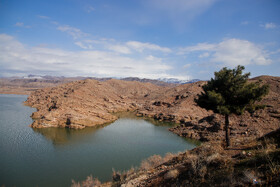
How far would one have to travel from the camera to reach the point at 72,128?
36812 mm

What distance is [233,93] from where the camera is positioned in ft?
36.7

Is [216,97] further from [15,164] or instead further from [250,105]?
[15,164]

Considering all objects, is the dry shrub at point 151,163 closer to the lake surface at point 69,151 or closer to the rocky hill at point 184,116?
the lake surface at point 69,151

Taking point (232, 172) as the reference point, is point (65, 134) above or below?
below

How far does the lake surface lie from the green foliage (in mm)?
13236

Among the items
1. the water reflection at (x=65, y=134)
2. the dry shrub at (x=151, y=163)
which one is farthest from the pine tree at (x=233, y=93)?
the water reflection at (x=65, y=134)

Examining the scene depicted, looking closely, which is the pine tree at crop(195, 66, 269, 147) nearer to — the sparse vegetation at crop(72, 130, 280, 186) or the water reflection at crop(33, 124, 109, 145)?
the sparse vegetation at crop(72, 130, 280, 186)

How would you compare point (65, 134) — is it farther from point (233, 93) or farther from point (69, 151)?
Result: point (233, 93)

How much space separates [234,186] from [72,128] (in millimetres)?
37997

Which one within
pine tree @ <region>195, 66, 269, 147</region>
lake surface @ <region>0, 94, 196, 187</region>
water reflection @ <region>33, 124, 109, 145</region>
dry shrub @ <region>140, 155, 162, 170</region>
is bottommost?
water reflection @ <region>33, 124, 109, 145</region>

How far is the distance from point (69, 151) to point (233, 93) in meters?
23.9

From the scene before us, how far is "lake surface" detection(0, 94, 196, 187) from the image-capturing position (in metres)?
17.1

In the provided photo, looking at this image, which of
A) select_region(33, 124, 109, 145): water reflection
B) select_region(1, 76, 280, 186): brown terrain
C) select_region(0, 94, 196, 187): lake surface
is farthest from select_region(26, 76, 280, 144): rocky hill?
select_region(0, 94, 196, 187): lake surface

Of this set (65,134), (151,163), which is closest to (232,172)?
(151,163)
